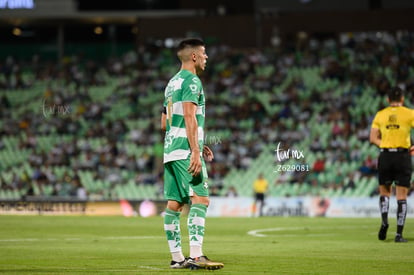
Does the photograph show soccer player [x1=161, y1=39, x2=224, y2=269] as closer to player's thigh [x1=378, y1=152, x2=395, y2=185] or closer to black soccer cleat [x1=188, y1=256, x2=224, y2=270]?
black soccer cleat [x1=188, y1=256, x2=224, y2=270]

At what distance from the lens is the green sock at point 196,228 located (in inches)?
394

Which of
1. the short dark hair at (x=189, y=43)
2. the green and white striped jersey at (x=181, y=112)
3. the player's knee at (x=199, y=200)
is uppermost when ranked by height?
the short dark hair at (x=189, y=43)

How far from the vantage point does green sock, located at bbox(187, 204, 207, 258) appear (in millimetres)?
10016

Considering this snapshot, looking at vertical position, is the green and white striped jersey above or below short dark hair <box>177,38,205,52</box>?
below

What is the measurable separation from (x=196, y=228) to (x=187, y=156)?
87 cm

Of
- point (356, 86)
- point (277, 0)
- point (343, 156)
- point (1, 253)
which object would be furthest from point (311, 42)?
point (1, 253)

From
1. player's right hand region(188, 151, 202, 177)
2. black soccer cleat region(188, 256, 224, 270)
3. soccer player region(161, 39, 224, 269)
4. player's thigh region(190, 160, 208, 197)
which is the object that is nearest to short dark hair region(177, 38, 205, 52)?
soccer player region(161, 39, 224, 269)

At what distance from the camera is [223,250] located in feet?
43.0

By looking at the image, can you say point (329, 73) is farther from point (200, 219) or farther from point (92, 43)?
point (200, 219)

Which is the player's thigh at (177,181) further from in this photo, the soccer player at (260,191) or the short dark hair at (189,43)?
the soccer player at (260,191)

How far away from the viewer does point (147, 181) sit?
116ft

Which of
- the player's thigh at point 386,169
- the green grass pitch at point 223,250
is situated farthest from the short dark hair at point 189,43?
the player's thigh at point 386,169

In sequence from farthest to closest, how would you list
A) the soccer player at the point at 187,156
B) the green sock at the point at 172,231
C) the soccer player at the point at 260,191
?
the soccer player at the point at 260,191 → the green sock at the point at 172,231 → the soccer player at the point at 187,156

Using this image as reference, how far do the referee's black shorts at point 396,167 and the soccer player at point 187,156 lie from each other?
17.8ft
